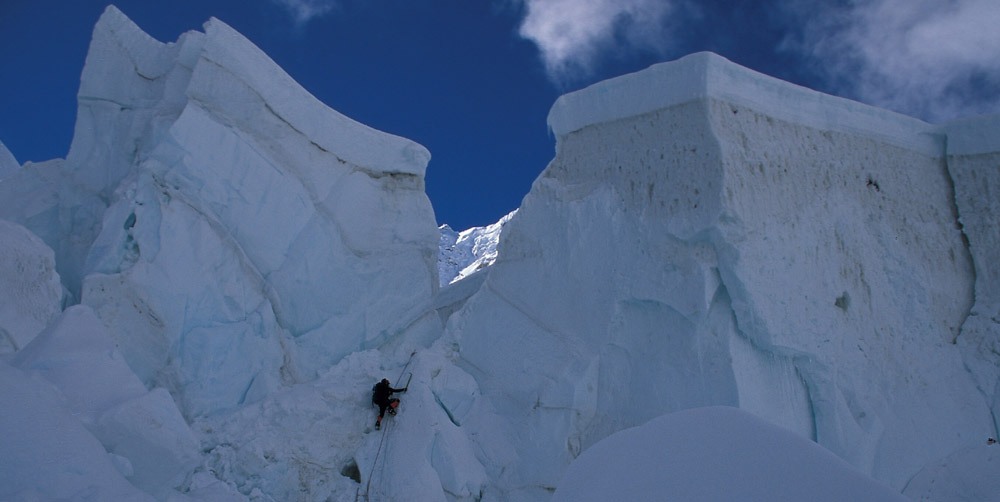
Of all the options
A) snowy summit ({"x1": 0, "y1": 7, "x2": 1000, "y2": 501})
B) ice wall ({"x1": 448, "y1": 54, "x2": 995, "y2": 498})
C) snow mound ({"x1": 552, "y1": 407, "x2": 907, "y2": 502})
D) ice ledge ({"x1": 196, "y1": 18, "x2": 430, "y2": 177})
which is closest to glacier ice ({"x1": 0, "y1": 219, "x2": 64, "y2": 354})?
snowy summit ({"x1": 0, "y1": 7, "x2": 1000, "y2": 501})

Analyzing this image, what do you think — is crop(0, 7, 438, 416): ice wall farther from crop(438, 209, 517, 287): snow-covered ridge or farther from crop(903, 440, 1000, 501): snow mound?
crop(438, 209, 517, 287): snow-covered ridge

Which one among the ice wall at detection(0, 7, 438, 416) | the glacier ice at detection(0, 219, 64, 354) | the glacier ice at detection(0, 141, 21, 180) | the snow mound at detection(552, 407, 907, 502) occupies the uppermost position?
the glacier ice at detection(0, 141, 21, 180)

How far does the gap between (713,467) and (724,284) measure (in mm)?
4223

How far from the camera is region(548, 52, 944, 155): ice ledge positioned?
6.59 meters

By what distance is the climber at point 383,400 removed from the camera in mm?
6422

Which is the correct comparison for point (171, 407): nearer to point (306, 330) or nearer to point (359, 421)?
point (359, 421)

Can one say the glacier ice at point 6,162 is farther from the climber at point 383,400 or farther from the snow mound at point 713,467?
the snow mound at point 713,467

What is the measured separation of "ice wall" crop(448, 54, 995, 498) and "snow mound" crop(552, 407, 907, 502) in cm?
367

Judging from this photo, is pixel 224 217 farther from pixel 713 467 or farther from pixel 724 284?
pixel 713 467

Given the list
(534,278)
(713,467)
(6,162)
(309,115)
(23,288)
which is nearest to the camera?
(713,467)

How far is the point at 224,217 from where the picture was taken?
22.4 ft

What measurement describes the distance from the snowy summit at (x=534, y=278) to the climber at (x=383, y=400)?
0.18m

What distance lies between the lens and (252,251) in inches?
273

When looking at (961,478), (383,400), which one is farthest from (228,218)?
(961,478)
